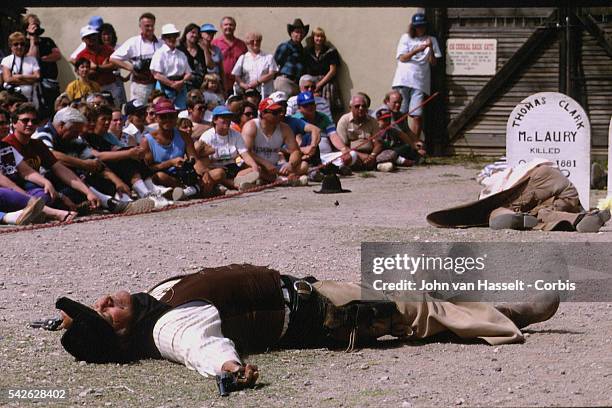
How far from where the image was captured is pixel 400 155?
1563cm

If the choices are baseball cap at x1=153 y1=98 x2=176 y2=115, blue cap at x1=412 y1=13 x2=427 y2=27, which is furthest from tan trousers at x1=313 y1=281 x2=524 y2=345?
blue cap at x1=412 y1=13 x2=427 y2=27

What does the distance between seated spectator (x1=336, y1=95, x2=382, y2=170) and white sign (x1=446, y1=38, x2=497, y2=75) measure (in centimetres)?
191

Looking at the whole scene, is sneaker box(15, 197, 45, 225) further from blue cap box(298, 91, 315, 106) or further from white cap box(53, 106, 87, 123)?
blue cap box(298, 91, 315, 106)

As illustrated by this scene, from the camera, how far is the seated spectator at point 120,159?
11453mm

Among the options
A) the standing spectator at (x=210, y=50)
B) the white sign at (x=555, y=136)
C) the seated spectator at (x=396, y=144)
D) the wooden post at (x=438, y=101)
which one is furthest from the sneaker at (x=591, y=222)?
the wooden post at (x=438, y=101)

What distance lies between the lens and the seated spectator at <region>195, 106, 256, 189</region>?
1294 cm

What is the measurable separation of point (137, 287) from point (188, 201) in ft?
16.7

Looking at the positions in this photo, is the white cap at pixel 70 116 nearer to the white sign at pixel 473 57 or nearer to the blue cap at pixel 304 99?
the blue cap at pixel 304 99

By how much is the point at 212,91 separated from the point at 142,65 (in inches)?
36.1

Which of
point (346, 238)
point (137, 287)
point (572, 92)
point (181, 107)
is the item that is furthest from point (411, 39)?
point (137, 287)

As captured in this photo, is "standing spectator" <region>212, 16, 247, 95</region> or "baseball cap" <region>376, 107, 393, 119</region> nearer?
"baseball cap" <region>376, 107, 393, 119</region>

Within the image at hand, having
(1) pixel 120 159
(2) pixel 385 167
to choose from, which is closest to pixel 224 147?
(1) pixel 120 159

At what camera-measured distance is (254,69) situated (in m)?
15.3

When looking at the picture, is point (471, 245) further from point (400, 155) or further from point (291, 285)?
point (400, 155)
